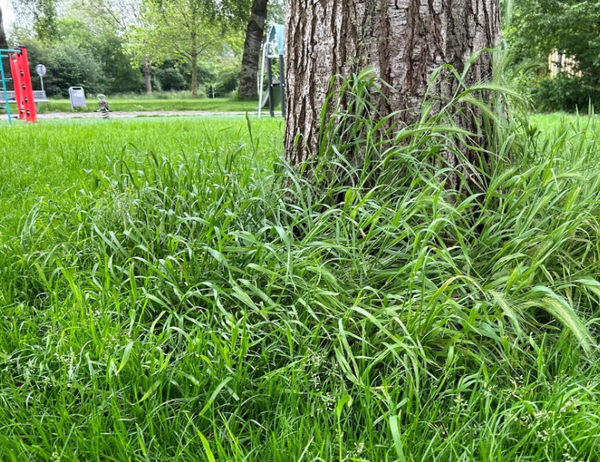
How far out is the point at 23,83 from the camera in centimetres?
954

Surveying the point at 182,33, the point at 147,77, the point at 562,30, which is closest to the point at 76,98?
the point at 182,33

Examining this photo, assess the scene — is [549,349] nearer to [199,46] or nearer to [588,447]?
[588,447]

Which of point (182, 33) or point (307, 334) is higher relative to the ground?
point (182, 33)

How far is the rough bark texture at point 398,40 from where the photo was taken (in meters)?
1.72

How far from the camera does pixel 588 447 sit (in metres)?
0.93

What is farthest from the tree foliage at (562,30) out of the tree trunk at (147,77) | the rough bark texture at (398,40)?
the tree trunk at (147,77)

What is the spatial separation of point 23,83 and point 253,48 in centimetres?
1115

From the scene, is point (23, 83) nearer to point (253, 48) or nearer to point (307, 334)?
point (307, 334)

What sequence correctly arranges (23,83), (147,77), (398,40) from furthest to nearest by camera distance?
(147,77) < (23,83) < (398,40)

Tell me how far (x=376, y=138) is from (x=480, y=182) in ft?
1.41

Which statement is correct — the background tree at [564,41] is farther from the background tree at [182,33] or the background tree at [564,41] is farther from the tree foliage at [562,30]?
the background tree at [182,33]

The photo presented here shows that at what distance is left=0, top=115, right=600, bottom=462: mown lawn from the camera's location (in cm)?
97

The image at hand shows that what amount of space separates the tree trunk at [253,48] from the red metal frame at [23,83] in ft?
34.6

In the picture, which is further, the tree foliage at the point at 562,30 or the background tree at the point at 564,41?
the background tree at the point at 564,41
